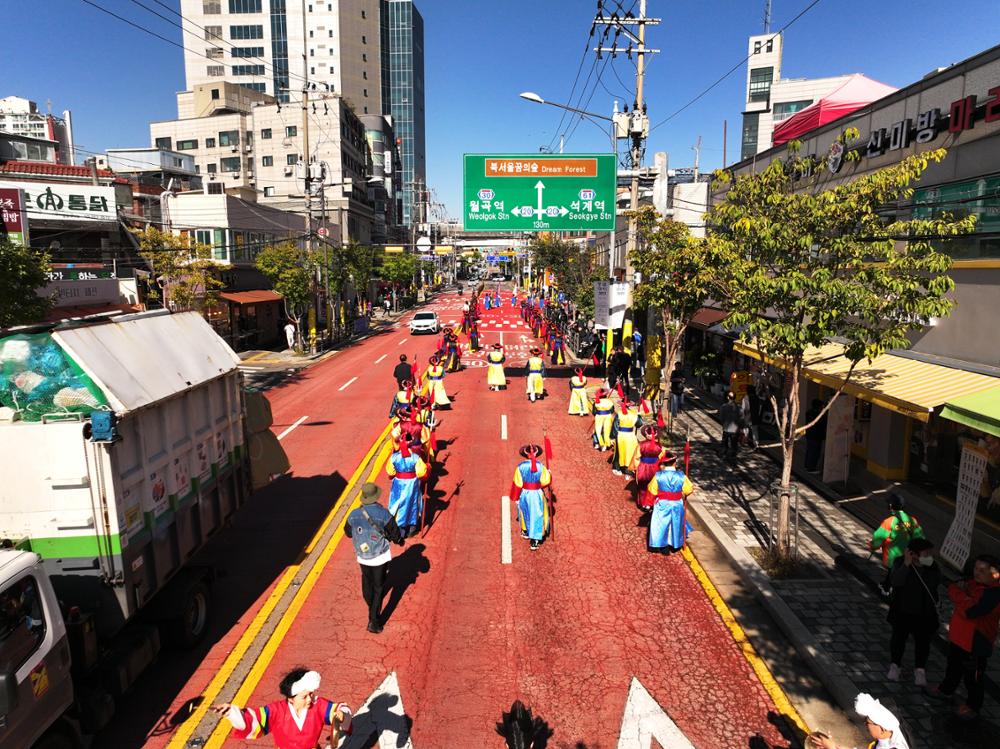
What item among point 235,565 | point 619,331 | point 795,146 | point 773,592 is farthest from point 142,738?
point 619,331

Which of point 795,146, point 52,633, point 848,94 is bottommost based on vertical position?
point 52,633

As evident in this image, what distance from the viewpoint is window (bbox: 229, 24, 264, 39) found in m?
88.7

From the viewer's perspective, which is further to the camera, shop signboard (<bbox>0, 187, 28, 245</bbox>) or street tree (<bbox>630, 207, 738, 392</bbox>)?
shop signboard (<bbox>0, 187, 28, 245</bbox>)

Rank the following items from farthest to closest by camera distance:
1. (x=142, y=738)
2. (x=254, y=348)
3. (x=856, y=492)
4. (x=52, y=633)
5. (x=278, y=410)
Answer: (x=254, y=348)
(x=278, y=410)
(x=856, y=492)
(x=142, y=738)
(x=52, y=633)

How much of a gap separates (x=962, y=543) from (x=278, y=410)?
56.1 ft

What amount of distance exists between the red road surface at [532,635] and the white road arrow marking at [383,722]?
0.09 m

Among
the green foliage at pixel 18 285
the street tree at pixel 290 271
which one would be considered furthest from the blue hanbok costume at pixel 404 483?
the street tree at pixel 290 271

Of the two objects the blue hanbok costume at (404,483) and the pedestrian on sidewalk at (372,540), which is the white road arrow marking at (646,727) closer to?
the pedestrian on sidewalk at (372,540)

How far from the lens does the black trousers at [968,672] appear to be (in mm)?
5770

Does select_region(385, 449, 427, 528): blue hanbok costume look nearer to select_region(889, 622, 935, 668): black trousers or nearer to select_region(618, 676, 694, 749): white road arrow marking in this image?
select_region(618, 676, 694, 749): white road arrow marking

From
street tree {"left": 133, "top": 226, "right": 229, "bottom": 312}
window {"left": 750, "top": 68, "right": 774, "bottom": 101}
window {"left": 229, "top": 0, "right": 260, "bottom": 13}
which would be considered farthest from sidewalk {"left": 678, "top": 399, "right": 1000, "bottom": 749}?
window {"left": 750, "top": 68, "right": 774, "bottom": 101}

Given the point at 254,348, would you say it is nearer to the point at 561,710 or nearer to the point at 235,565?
the point at 235,565

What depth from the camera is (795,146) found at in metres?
9.29

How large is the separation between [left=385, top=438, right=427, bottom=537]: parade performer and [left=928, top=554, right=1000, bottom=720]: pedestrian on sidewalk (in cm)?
659
